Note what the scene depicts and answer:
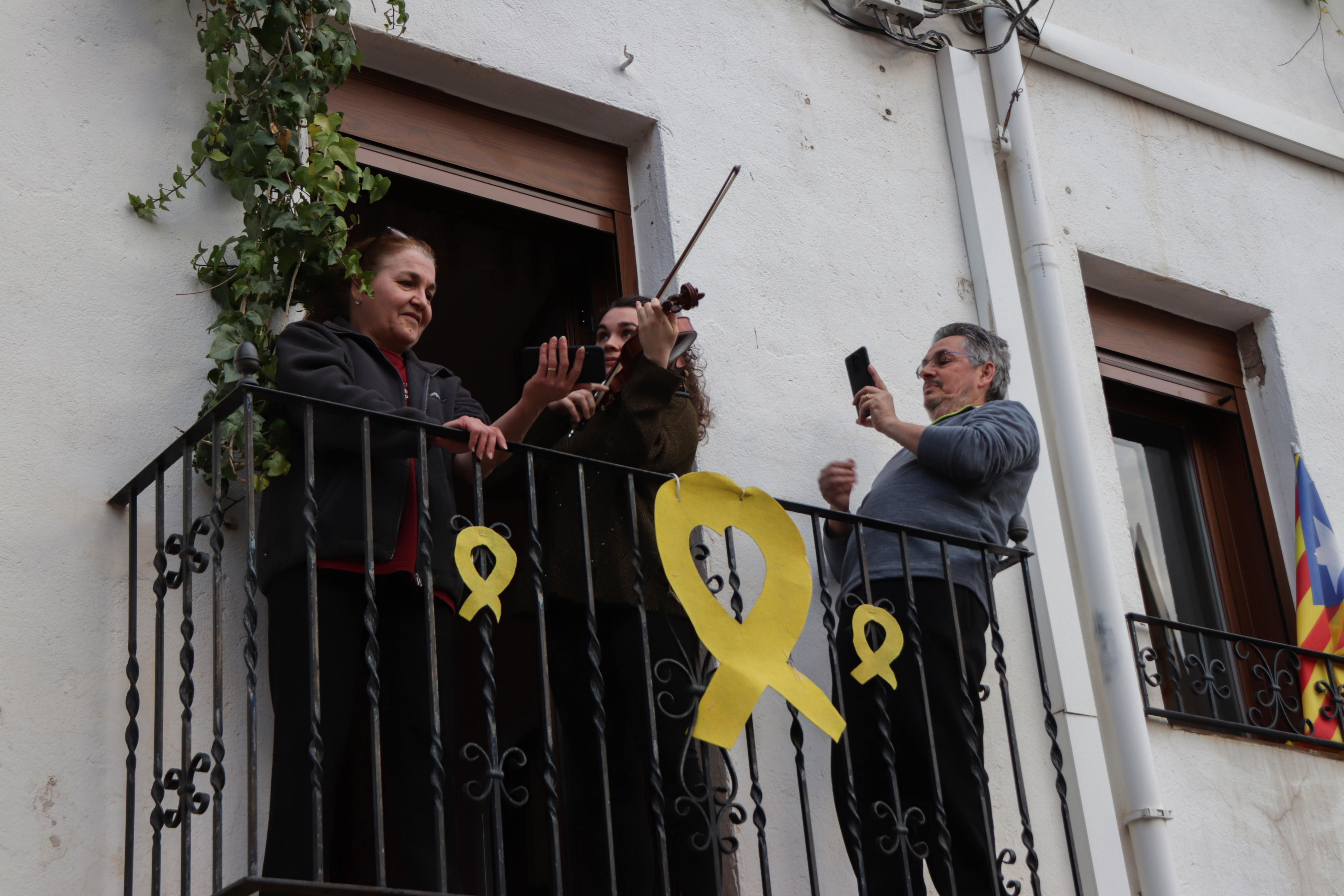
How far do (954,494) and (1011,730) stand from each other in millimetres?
669

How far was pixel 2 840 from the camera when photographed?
11.1ft

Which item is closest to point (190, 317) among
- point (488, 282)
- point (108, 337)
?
point (108, 337)

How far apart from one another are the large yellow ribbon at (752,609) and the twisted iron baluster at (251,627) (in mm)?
929

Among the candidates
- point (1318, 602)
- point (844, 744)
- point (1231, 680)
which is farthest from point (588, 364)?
point (1318, 602)

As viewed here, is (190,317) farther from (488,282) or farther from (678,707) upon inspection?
(488,282)

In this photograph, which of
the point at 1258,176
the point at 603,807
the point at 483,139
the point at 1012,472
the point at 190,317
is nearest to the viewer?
the point at 603,807

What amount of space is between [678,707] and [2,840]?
60.1 inches

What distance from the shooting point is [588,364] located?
13.0 feet

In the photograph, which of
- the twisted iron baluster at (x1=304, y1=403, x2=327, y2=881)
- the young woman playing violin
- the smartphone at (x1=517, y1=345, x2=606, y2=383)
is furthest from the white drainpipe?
the twisted iron baluster at (x1=304, y1=403, x2=327, y2=881)

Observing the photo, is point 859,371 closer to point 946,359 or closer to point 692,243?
point 946,359

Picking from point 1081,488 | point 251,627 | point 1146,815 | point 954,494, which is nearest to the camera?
point 251,627

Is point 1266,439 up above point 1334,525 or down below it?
above

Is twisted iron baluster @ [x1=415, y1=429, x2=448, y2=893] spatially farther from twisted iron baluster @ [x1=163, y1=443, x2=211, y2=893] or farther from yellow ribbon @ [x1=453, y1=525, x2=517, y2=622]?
twisted iron baluster @ [x1=163, y1=443, x2=211, y2=893]

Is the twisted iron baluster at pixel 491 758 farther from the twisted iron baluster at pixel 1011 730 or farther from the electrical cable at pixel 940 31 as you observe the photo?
the electrical cable at pixel 940 31
